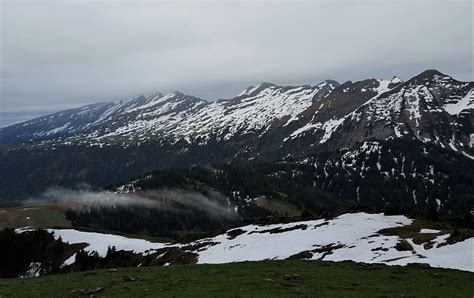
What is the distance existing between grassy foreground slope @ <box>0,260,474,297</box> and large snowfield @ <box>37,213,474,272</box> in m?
7.07

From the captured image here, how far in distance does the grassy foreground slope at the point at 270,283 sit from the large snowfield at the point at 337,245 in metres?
7.07

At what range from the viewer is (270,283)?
35.4m

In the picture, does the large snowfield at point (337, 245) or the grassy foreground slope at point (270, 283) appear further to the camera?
the large snowfield at point (337, 245)

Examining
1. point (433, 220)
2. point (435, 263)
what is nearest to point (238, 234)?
point (433, 220)

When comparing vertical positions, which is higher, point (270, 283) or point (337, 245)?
point (270, 283)

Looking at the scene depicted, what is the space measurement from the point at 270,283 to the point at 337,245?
28606 mm

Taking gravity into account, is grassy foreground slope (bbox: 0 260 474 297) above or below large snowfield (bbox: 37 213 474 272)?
above

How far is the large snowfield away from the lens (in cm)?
4944

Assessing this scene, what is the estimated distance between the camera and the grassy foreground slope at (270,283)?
107 feet

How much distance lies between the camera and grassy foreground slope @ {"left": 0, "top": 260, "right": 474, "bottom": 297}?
32.7m

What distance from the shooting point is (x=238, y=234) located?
278 feet

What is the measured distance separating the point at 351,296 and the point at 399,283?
7307 millimetres

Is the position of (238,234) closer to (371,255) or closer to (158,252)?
(158,252)

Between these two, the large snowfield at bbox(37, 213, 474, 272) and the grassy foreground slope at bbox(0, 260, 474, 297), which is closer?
the grassy foreground slope at bbox(0, 260, 474, 297)
